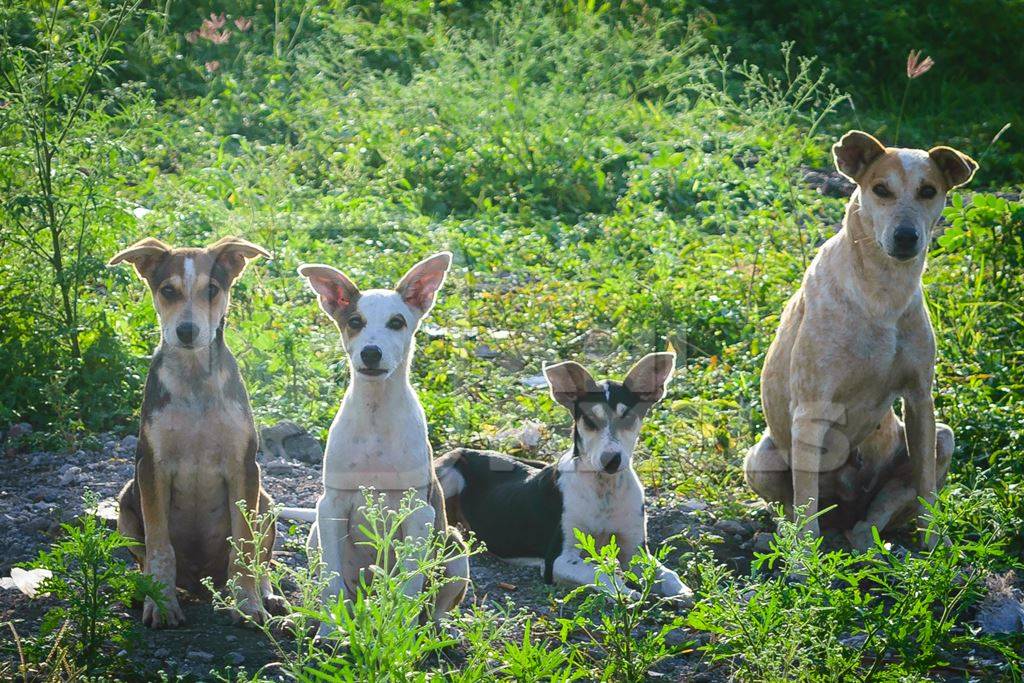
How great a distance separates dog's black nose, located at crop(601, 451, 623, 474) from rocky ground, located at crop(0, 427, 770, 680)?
23.1 inches

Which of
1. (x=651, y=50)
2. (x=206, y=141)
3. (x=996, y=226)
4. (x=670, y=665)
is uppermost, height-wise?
(x=651, y=50)

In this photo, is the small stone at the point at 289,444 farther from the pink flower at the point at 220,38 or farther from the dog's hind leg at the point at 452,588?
the pink flower at the point at 220,38

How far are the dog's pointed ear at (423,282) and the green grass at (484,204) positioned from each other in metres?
1.82

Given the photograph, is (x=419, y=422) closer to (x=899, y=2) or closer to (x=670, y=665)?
(x=670, y=665)

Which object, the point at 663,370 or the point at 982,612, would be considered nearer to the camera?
the point at 982,612

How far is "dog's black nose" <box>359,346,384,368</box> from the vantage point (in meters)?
4.93

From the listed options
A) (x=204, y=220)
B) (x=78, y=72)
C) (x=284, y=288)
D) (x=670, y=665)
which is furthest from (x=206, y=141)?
(x=670, y=665)

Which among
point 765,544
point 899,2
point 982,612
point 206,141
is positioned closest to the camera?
point 982,612

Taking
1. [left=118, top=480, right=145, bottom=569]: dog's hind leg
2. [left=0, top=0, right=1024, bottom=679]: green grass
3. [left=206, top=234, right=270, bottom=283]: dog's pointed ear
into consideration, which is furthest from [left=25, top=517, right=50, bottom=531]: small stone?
[left=206, top=234, right=270, bottom=283]: dog's pointed ear

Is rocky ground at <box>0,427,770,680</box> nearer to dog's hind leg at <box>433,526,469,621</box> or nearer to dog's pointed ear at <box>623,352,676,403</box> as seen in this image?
dog's hind leg at <box>433,526,469,621</box>

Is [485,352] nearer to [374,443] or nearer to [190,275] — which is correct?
[374,443]

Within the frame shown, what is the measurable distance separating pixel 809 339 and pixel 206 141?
6265 millimetres

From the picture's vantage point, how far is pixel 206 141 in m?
10.7

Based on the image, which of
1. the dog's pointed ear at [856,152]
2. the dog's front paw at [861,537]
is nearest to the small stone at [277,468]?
the dog's front paw at [861,537]
